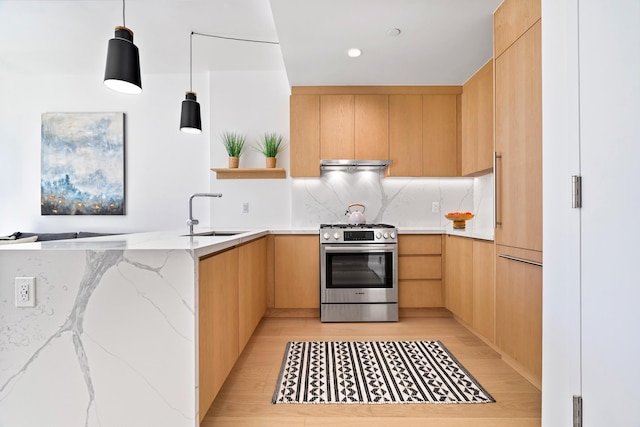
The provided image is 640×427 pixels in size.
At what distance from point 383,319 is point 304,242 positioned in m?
1.08

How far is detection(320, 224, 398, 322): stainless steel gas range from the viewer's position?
325 cm

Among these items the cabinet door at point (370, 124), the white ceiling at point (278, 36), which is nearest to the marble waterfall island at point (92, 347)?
the white ceiling at point (278, 36)

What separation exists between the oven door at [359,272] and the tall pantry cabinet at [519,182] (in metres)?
1.15

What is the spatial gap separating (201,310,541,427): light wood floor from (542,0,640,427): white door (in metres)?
0.45

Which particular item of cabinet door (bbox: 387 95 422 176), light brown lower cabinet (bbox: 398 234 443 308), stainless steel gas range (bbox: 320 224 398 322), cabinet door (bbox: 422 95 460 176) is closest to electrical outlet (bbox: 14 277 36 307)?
stainless steel gas range (bbox: 320 224 398 322)

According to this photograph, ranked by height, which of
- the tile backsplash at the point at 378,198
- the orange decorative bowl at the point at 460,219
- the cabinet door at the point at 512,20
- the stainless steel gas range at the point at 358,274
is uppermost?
the cabinet door at the point at 512,20

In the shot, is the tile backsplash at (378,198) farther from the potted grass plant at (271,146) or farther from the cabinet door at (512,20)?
the cabinet door at (512,20)

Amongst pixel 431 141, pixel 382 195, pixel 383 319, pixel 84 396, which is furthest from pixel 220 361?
pixel 431 141

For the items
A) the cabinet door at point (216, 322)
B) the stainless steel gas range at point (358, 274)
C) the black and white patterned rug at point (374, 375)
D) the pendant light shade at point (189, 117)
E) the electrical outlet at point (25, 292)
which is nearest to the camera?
the electrical outlet at point (25, 292)

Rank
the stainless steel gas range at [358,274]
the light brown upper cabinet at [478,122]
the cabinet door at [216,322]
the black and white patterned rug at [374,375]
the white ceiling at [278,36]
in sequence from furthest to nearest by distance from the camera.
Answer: the stainless steel gas range at [358,274] → the light brown upper cabinet at [478,122] → the white ceiling at [278,36] → the black and white patterned rug at [374,375] → the cabinet door at [216,322]

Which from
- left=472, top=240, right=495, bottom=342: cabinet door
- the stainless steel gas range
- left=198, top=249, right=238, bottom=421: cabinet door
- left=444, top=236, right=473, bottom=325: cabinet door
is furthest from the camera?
the stainless steel gas range

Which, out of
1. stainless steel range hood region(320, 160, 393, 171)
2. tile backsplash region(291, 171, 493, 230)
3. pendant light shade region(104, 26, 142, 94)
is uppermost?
pendant light shade region(104, 26, 142, 94)

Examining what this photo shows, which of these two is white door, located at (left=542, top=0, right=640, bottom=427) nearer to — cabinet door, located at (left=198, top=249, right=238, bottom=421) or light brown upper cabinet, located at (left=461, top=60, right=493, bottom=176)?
cabinet door, located at (left=198, top=249, right=238, bottom=421)

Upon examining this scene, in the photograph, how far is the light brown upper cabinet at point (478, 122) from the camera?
117 inches
